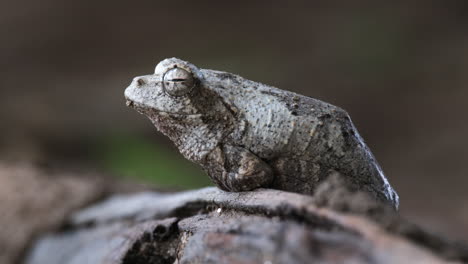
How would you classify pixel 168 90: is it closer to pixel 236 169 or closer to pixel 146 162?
pixel 236 169

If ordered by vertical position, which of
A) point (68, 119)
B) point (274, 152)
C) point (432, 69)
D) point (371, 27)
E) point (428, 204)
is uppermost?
point (274, 152)

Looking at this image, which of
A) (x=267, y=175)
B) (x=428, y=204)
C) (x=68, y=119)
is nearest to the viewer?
(x=267, y=175)

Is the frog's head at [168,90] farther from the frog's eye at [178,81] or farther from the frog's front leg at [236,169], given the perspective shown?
the frog's front leg at [236,169]

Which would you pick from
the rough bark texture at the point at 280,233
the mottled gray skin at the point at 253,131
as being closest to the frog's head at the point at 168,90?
the mottled gray skin at the point at 253,131

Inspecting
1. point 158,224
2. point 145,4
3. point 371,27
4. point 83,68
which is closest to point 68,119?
point 83,68

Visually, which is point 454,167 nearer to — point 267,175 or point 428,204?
point 428,204

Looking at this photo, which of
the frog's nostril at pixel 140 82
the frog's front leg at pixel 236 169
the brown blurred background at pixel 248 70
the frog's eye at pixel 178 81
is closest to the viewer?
the frog's front leg at pixel 236 169

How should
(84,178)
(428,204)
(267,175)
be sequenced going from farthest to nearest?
(428,204), (84,178), (267,175)
